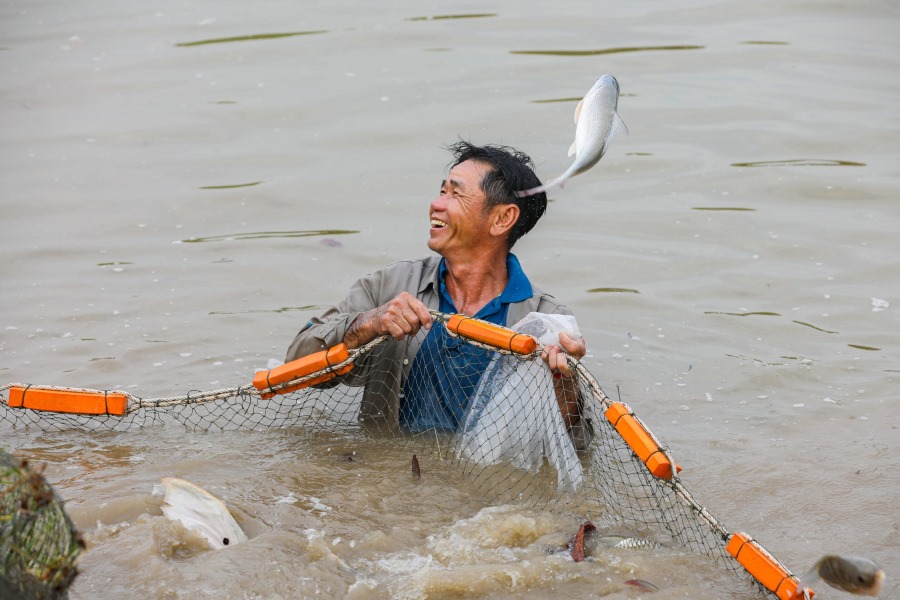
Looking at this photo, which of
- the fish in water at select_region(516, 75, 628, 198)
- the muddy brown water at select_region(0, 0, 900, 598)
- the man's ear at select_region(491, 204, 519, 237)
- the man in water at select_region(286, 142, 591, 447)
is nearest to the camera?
the fish in water at select_region(516, 75, 628, 198)

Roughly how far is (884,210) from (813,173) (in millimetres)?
693

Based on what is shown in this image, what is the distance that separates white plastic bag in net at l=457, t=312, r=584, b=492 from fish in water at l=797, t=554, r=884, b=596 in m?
1.53

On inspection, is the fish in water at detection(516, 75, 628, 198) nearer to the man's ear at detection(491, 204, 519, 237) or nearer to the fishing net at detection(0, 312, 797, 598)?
the fishing net at detection(0, 312, 797, 598)

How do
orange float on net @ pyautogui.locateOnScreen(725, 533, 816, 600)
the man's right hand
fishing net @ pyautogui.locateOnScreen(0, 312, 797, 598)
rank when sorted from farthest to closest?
the man's right hand
fishing net @ pyautogui.locateOnScreen(0, 312, 797, 598)
orange float on net @ pyautogui.locateOnScreen(725, 533, 816, 600)

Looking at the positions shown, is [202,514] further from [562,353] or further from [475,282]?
[475,282]

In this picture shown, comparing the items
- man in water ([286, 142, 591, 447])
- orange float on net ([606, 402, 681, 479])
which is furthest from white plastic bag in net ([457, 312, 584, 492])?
orange float on net ([606, 402, 681, 479])

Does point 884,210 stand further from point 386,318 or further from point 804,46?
point 386,318

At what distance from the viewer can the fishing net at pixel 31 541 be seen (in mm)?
2395

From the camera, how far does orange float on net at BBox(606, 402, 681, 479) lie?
11.6 feet

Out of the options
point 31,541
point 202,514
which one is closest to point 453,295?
point 202,514

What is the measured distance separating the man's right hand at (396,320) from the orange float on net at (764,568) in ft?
4.94

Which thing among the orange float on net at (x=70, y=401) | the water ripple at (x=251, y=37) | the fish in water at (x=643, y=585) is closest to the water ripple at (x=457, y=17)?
the water ripple at (x=251, y=37)

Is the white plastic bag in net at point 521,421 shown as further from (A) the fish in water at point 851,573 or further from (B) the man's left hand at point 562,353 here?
(A) the fish in water at point 851,573

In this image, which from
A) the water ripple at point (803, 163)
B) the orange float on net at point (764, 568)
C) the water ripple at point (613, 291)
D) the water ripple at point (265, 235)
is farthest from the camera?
the water ripple at point (803, 163)
